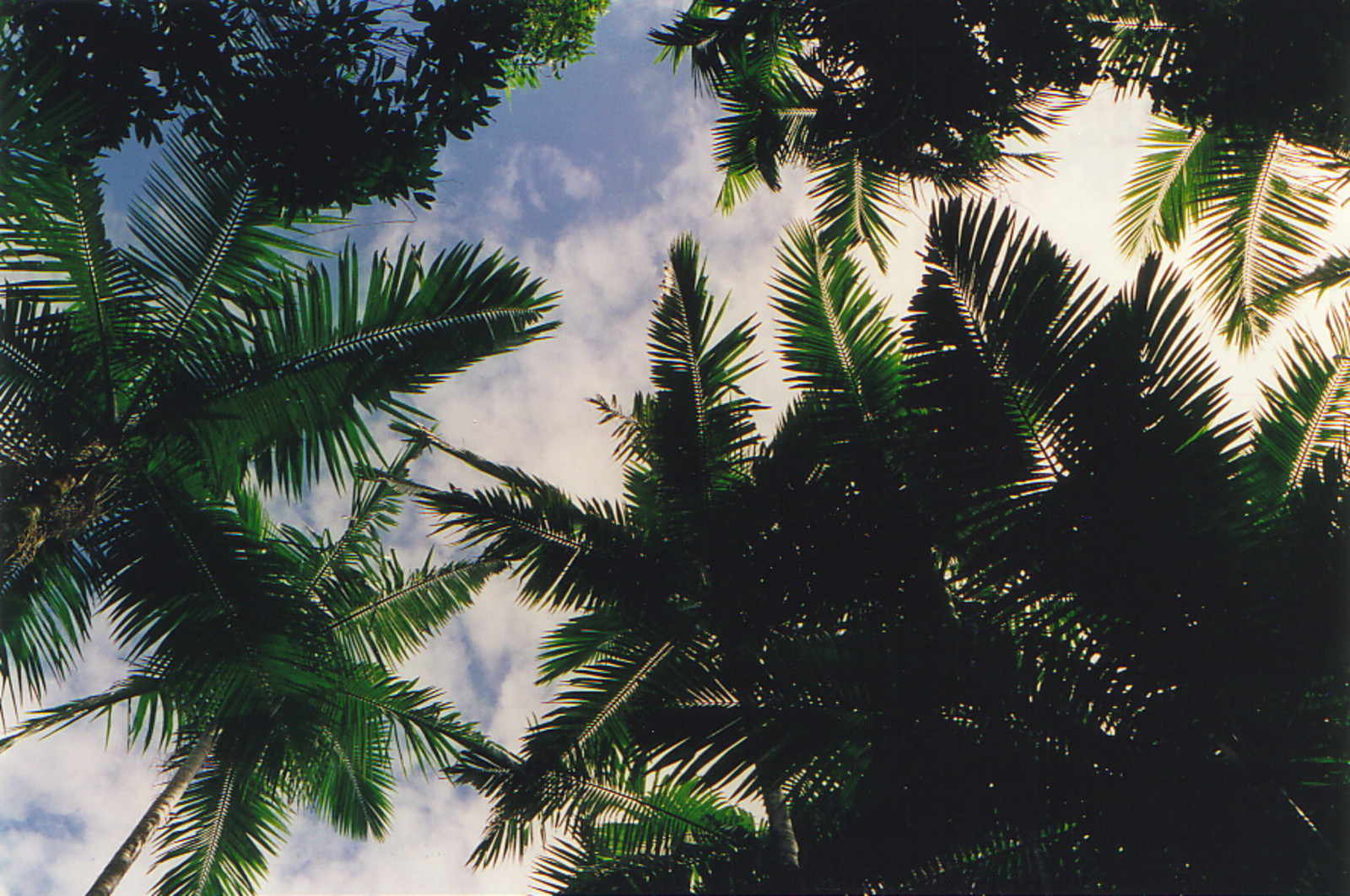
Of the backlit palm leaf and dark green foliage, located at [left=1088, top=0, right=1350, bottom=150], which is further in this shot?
the backlit palm leaf

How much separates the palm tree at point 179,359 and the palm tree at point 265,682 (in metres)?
0.38

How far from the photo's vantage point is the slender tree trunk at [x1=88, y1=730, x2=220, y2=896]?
6434 mm

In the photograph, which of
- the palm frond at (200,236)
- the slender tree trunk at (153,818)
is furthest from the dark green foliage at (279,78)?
the slender tree trunk at (153,818)

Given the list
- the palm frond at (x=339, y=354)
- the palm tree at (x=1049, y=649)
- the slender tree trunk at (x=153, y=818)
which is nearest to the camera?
the palm tree at (x=1049, y=649)

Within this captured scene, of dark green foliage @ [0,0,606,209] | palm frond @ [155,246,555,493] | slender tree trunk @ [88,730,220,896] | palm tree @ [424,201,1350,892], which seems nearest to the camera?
palm tree @ [424,201,1350,892]

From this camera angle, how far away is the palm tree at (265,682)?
4.71m

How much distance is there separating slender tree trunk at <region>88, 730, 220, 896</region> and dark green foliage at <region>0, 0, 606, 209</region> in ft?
16.9

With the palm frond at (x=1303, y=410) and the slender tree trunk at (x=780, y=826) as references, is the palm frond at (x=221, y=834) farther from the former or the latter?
the palm frond at (x=1303, y=410)

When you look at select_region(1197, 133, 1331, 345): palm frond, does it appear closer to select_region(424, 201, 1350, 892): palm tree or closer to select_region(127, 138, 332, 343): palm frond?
select_region(424, 201, 1350, 892): palm tree

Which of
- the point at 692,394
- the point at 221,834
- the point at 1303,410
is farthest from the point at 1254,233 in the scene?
the point at 221,834

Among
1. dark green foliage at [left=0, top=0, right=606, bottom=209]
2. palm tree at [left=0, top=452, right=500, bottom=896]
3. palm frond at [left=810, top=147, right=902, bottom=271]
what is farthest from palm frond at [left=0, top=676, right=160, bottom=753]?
palm frond at [left=810, top=147, right=902, bottom=271]

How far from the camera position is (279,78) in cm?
399

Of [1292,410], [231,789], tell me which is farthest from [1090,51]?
[231,789]

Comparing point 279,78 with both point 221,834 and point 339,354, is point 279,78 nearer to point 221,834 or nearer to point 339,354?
point 339,354
